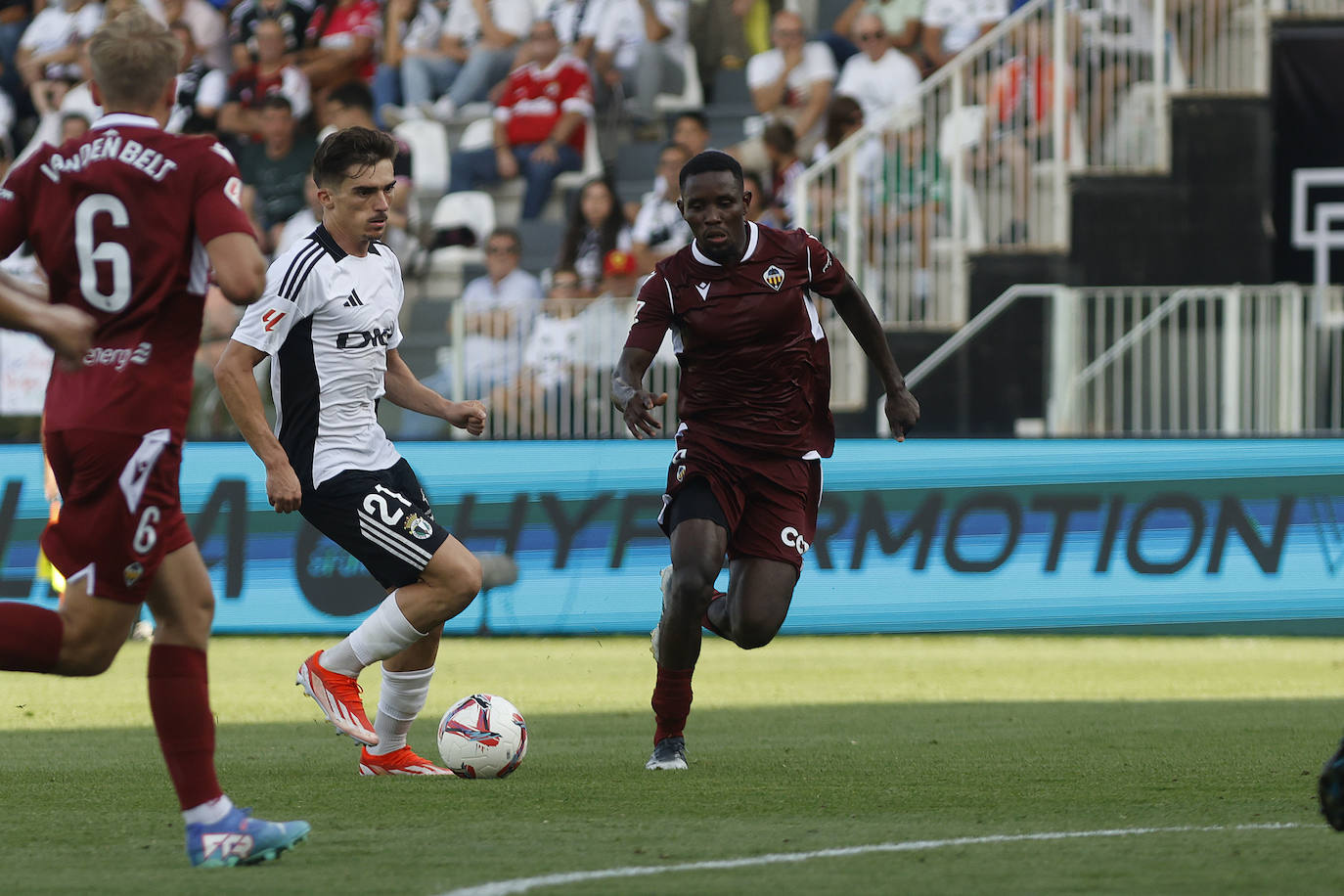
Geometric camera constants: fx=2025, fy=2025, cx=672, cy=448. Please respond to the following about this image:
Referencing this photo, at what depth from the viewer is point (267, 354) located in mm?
7270

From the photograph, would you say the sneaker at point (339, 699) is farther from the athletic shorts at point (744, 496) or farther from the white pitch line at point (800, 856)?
the white pitch line at point (800, 856)

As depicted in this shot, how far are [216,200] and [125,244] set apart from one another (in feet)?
0.86

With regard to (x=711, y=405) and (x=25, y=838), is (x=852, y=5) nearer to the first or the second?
(x=711, y=405)

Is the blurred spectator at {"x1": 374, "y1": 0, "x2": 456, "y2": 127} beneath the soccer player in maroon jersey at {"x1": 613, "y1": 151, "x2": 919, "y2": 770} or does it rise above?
above

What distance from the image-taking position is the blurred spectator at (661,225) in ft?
58.7

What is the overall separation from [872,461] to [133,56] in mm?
9207

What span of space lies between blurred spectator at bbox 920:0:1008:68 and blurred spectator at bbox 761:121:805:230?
1597mm

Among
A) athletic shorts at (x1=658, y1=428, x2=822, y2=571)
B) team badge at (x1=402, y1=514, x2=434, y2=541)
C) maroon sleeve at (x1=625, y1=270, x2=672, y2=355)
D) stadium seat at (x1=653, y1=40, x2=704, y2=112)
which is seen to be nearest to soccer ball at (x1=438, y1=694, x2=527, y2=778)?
team badge at (x1=402, y1=514, x2=434, y2=541)

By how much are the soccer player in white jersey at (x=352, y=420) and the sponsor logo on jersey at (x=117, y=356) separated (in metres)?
1.97

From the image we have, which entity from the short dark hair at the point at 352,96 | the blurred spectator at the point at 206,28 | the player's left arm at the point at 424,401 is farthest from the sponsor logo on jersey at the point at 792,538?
the blurred spectator at the point at 206,28

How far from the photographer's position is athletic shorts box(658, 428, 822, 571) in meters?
7.76

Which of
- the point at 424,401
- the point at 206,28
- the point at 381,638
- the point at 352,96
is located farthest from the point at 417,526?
the point at 206,28

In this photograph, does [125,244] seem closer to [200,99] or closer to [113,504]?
[113,504]

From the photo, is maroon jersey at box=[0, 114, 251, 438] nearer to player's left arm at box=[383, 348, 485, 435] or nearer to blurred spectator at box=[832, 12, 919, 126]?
player's left arm at box=[383, 348, 485, 435]
